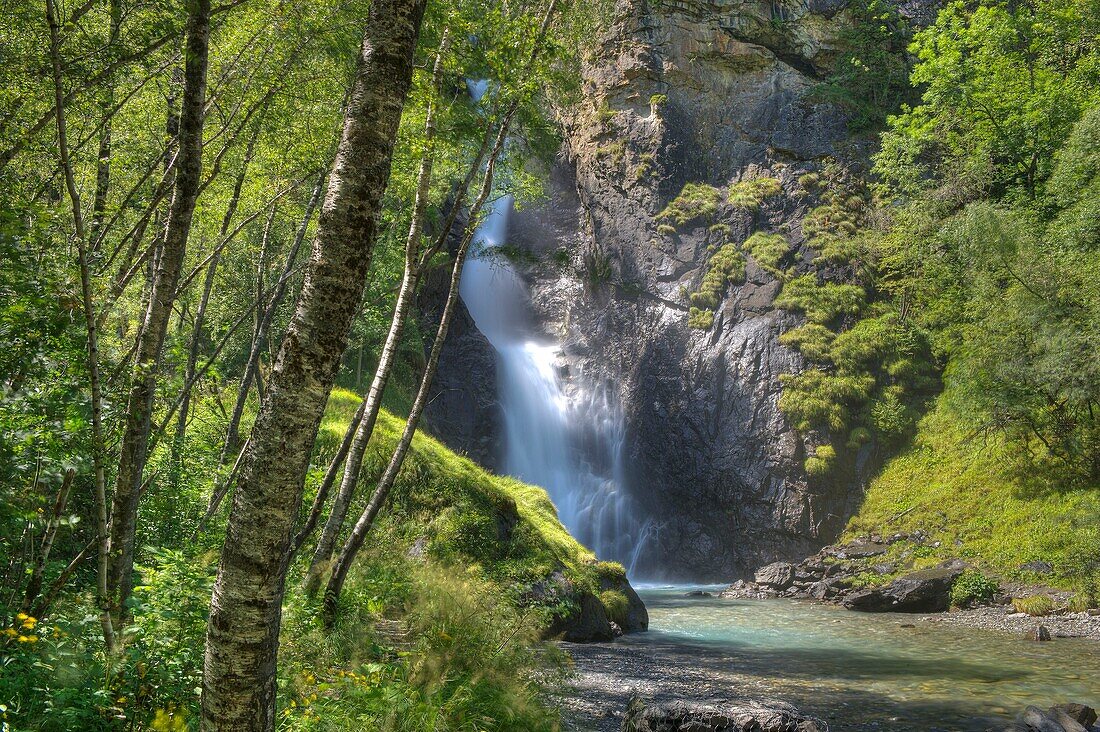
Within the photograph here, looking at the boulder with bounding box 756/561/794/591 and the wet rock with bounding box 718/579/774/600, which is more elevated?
the boulder with bounding box 756/561/794/591

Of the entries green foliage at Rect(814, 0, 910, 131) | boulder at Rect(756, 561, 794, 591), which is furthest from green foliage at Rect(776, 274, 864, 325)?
boulder at Rect(756, 561, 794, 591)

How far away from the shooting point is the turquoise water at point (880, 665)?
947cm

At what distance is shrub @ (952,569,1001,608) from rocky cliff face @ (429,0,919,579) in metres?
8.35

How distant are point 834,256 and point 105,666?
112ft

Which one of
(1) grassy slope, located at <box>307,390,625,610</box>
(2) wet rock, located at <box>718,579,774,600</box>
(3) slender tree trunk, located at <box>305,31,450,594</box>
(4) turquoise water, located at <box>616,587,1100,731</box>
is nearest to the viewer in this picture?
(3) slender tree trunk, located at <box>305,31,450,594</box>

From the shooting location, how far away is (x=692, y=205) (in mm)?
36812

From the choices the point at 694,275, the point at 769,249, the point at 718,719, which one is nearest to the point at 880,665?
the point at 718,719

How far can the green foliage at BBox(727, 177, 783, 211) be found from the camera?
35594mm

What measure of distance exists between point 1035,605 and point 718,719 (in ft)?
48.5

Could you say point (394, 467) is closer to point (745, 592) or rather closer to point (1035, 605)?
point (1035, 605)

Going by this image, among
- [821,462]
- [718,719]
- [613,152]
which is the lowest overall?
[718,719]

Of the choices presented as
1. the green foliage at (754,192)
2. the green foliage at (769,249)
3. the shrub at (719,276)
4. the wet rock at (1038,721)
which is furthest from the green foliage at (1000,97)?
the wet rock at (1038,721)

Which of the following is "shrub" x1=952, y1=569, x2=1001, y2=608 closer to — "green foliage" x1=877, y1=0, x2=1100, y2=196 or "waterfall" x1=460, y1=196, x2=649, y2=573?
"waterfall" x1=460, y1=196, x2=649, y2=573

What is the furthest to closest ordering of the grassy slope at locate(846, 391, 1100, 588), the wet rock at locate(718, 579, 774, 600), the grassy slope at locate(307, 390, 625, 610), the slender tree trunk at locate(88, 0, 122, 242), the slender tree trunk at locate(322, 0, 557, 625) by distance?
the wet rock at locate(718, 579, 774, 600) < the grassy slope at locate(846, 391, 1100, 588) < the grassy slope at locate(307, 390, 625, 610) < the slender tree trunk at locate(322, 0, 557, 625) < the slender tree trunk at locate(88, 0, 122, 242)
